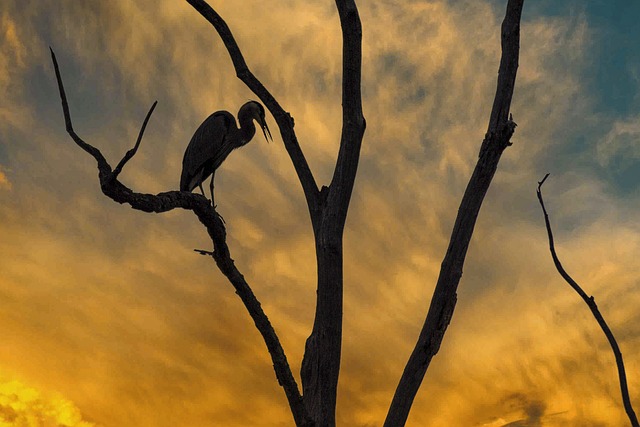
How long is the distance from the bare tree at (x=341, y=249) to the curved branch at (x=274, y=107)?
0.26ft

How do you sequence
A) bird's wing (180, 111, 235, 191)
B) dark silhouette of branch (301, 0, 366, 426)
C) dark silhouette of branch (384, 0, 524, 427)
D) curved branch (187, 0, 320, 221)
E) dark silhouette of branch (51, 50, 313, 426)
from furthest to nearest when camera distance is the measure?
bird's wing (180, 111, 235, 191), curved branch (187, 0, 320, 221), dark silhouette of branch (301, 0, 366, 426), dark silhouette of branch (384, 0, 524, 427), dark silhouette of branch (51, 50, 313, 426)

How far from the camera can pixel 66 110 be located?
4.57 m

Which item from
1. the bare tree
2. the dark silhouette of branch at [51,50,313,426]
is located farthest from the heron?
the dark silhouette of branch at [51,50,313,426]

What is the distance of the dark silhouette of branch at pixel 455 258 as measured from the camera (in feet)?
21.3

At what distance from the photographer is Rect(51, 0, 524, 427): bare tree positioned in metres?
6.36

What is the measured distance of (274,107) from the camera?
7.55 m

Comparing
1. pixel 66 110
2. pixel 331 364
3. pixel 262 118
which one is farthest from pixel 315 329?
pixel 262 118

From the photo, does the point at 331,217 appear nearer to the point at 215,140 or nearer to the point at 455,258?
the point at 455,258

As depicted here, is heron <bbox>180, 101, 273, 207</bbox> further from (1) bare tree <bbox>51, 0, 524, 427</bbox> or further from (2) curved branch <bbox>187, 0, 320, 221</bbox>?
(1) bare tree <bbox>51, 0, 524, 427</bbox>

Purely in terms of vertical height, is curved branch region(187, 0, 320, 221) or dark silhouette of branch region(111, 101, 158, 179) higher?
curved branch region(187, 0, 320, 221)

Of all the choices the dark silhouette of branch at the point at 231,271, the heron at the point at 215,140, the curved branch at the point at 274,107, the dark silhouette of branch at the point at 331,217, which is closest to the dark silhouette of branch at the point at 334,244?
the dark silhouette of branch at the point at 331,217

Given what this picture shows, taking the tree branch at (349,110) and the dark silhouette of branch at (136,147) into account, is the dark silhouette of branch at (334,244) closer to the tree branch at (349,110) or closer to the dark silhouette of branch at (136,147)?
the tree branch at (349,110)

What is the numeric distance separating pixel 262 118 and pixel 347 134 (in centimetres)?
438

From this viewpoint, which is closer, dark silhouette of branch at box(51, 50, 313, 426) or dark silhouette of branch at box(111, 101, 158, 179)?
dark silhouette of branch at box(111, 101, 158, 179)
